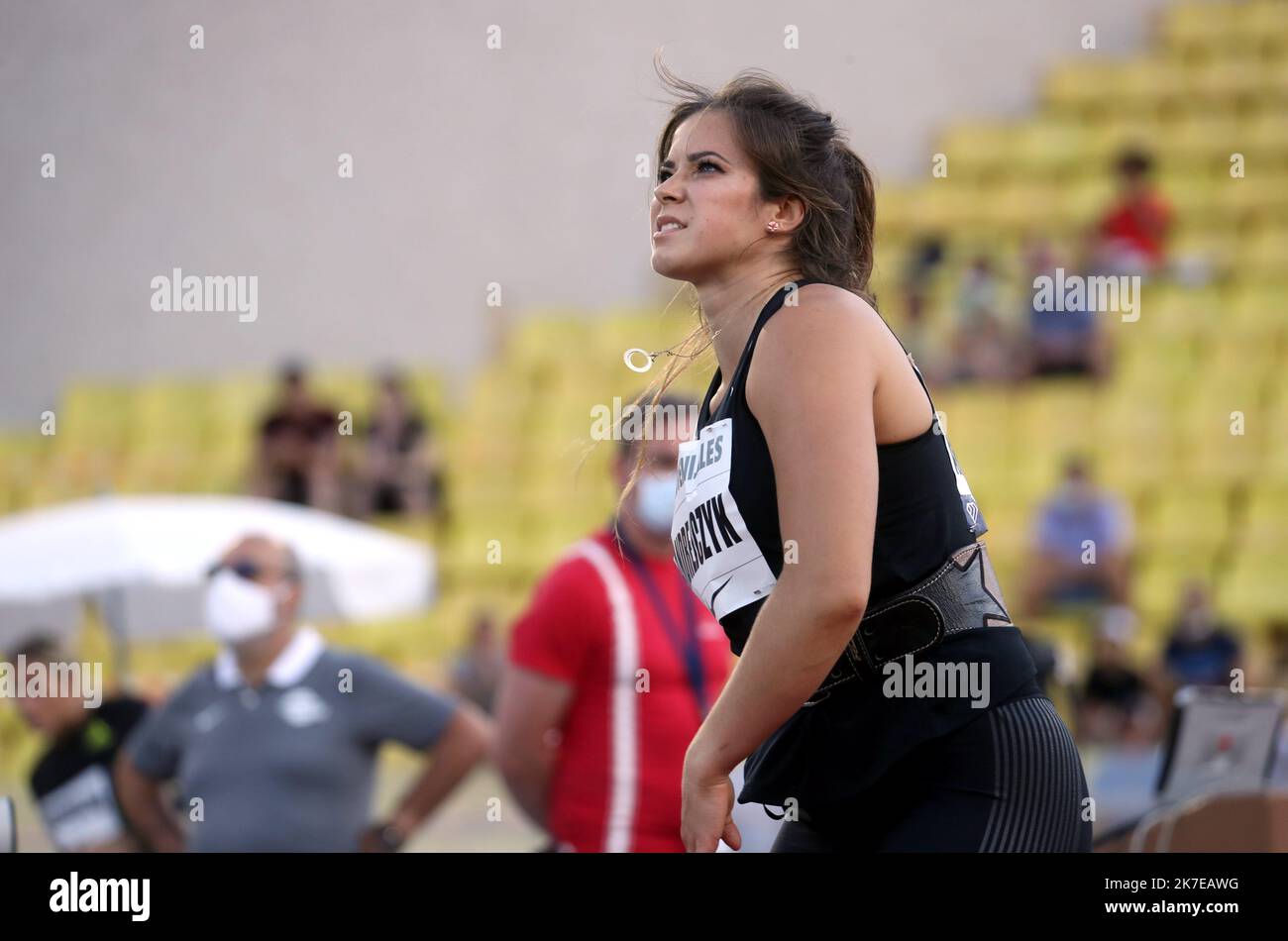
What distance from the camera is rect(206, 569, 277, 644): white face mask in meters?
4.92

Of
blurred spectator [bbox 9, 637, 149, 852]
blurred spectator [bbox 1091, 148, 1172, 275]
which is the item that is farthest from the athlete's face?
blurred spectator [bbox 1091, 148, 1172, 275]

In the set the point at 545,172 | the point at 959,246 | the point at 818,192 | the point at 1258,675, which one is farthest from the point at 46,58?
the point at 818,192

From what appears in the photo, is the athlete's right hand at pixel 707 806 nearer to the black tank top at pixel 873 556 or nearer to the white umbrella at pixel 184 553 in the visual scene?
the black tank top at pixel 873 556

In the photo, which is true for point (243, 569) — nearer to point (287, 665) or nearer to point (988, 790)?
point (287, 665)

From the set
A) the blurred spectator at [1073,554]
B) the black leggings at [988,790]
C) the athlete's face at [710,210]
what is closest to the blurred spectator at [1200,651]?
the blurred spectator at [1073,554]

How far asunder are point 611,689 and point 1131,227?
27.2ft

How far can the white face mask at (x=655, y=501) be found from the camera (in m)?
4.22

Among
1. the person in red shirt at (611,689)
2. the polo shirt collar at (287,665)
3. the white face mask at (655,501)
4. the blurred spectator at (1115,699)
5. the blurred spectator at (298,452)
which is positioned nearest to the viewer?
the person in red shirt at (611,689)

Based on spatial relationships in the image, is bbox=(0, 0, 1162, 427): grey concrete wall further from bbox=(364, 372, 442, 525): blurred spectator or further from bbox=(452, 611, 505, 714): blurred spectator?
bbox=(452, 611, 505, 714): blurred spectator

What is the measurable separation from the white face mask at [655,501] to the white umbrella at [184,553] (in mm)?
3178

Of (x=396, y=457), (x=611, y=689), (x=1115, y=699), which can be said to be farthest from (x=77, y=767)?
(x=396, y=457)

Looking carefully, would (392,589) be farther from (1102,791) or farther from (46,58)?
(46,58)

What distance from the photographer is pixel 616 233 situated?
46.2ft

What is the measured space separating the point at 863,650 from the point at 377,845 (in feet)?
9.65
